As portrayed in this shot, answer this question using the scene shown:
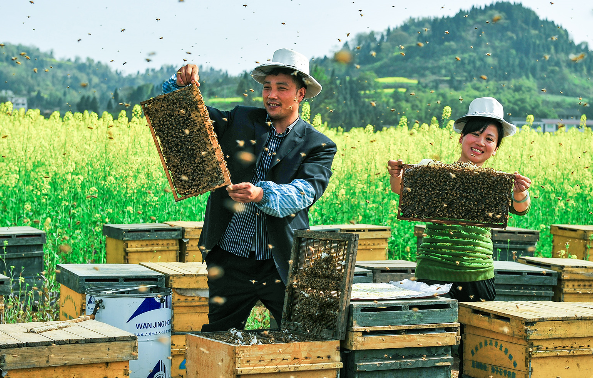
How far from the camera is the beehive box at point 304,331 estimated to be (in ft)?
10.8

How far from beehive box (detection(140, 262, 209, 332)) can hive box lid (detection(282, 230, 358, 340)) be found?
1439 millimetres

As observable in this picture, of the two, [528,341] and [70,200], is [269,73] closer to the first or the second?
[528,341]

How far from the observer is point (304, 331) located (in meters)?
3.68

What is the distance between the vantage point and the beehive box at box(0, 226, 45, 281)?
6.27m

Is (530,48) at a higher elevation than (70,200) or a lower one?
higher

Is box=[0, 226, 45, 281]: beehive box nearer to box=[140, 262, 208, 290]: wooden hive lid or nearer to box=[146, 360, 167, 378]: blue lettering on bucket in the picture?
box=[140, 262, 208, 290]: wooden hive lid

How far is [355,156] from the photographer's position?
12641 millimetres

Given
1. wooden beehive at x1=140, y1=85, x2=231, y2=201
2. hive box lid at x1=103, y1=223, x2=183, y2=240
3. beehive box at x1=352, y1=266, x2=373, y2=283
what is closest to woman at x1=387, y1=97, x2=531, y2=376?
beehive box at x1=352, y1=266, x2=373, y2=283

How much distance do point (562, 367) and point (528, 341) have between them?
354 mm

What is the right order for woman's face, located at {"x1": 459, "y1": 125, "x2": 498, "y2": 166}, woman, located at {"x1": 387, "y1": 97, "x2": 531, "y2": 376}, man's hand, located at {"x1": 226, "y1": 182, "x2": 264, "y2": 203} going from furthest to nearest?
woman's face, located at {"x1": 459, "y1": 125, "x2": 498, "y2": 166} → woman, located at {"x1": 387, "y1": 97, "x2": 531, "y2": 376} → man's hand, located at {"x1": 226, "y1": 182, "x2": 264, "y2": 203}

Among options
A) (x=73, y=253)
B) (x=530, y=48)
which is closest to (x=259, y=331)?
(x=73, y=253)

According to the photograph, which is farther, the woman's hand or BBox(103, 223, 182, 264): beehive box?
BBox(103, 223, 182, 264): beehive box

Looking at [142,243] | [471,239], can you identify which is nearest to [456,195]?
[471,239]

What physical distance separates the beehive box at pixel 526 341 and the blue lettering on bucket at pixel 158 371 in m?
1.97
